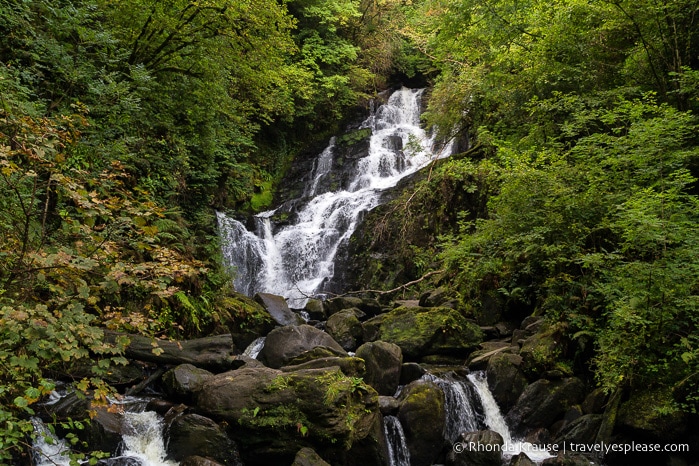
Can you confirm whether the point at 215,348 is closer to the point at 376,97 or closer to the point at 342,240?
the point at 342,240

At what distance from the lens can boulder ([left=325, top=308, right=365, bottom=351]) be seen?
964 cm

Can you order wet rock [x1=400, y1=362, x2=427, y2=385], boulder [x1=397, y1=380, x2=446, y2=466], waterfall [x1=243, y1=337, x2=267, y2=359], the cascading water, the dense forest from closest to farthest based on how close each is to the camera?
the dense forest → boulder [x1=397, y1=380, x2=446, y2=466] → wet rock [x1=400, y1=362, x2=427, y2=385] → waterfall [x1=243, y1=337, x2=267, y2=359] → the cascading water

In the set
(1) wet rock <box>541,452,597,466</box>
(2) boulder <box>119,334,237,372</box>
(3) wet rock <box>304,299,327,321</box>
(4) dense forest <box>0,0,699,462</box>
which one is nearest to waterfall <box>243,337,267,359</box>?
(4) dense forest <box>0,0,699,462</box>

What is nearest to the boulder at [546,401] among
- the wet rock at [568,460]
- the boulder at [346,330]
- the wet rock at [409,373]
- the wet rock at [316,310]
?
the wet rock at [568,460]

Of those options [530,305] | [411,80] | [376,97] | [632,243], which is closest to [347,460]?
[632,243]

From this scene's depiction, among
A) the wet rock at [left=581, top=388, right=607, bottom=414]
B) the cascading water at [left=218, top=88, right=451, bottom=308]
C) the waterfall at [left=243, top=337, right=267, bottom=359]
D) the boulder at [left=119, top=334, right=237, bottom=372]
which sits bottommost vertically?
the wet rock at [left=581, top=388, right=607, bottom=414]

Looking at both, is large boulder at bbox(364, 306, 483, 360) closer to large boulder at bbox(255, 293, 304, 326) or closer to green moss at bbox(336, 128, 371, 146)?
large boulder at bbox(255, 293, 304, 326)

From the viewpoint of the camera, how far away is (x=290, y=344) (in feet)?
27.5

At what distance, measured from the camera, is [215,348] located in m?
7.42

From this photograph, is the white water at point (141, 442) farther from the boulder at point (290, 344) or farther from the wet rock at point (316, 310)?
the wet rock at point (316, 310)

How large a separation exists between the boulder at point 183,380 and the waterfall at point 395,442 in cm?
275

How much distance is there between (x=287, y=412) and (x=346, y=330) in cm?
427

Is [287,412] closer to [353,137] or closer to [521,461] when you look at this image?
[521,461]

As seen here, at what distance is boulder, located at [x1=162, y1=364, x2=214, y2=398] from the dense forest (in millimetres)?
789
